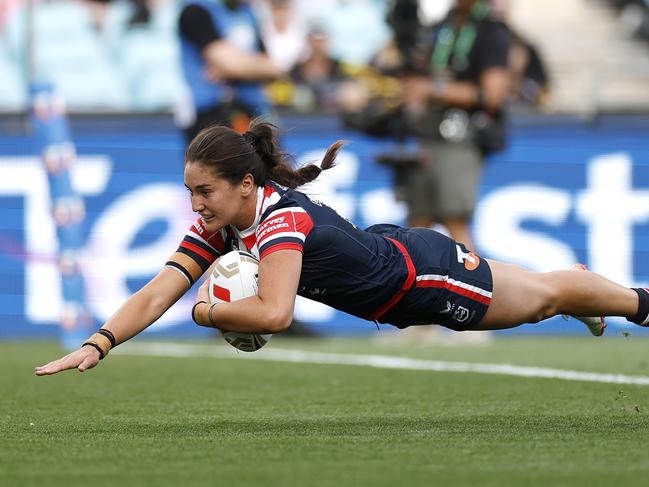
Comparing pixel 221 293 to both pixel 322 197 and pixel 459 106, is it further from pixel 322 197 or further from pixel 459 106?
pixel 322 197

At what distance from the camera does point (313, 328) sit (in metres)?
12.2

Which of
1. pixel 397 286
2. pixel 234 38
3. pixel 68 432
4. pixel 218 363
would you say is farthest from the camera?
pixel 234 38

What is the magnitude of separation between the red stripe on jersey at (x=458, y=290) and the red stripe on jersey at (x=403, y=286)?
0.05 meters

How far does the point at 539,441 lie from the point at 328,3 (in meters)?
13.6

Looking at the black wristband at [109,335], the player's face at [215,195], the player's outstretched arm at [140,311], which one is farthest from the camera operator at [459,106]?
the black wristband at [109,335]

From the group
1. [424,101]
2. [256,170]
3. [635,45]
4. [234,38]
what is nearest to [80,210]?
[234,38]

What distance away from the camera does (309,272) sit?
18.7 ft

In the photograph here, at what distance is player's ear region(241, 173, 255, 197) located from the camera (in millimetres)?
5660

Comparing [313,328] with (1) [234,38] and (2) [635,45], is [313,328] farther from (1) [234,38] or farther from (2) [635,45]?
(2) [635,45]

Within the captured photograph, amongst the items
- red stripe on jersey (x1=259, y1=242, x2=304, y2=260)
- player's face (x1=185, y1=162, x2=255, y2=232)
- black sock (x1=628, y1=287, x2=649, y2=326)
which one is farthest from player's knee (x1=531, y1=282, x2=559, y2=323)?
player's face (x1=185, y1=162, x2=255, y2=232)

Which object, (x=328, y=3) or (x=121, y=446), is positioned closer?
(x=121, y=446)

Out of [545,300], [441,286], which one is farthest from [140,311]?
[545,300]

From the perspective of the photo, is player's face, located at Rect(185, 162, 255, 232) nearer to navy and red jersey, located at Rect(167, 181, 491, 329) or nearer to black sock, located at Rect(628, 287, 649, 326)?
navy and red jersey, located at Rect(167, 181, 491, 329)

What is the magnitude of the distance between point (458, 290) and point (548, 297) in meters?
0.42
